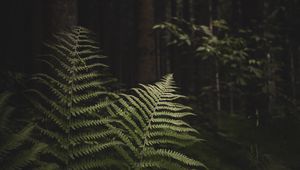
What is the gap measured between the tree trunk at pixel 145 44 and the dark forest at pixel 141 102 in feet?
0.08

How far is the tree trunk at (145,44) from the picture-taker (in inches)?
315

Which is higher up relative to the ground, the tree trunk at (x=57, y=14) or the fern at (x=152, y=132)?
the tree trunk at (x=57, y=14)

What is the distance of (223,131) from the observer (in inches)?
137

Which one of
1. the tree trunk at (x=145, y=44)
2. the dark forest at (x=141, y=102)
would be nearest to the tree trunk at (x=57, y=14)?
the dark forest at (x=141, y=102)

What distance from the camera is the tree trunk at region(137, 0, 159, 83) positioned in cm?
801

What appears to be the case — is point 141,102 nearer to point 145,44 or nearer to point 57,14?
point 57,14

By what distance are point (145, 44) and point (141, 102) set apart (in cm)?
589

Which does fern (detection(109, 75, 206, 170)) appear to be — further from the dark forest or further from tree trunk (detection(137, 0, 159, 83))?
tree trunk (detection(137, 0, 159, 83))

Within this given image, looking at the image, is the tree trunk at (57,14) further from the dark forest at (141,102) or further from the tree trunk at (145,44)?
the tree trunk at (145,44)

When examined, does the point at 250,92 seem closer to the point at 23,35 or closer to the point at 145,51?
the point at 145,51

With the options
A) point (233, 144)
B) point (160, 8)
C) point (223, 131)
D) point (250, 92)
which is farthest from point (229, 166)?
point (160, 8)

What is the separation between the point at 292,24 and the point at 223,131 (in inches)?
149

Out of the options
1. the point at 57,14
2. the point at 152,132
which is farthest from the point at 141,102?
the point at 57,14

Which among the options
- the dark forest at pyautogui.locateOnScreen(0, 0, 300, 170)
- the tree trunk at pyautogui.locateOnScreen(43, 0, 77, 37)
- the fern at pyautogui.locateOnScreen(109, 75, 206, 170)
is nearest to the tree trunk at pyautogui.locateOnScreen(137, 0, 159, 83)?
the dark forest at pyautogui.locateOnScreen(0, 0, 300, 170)
